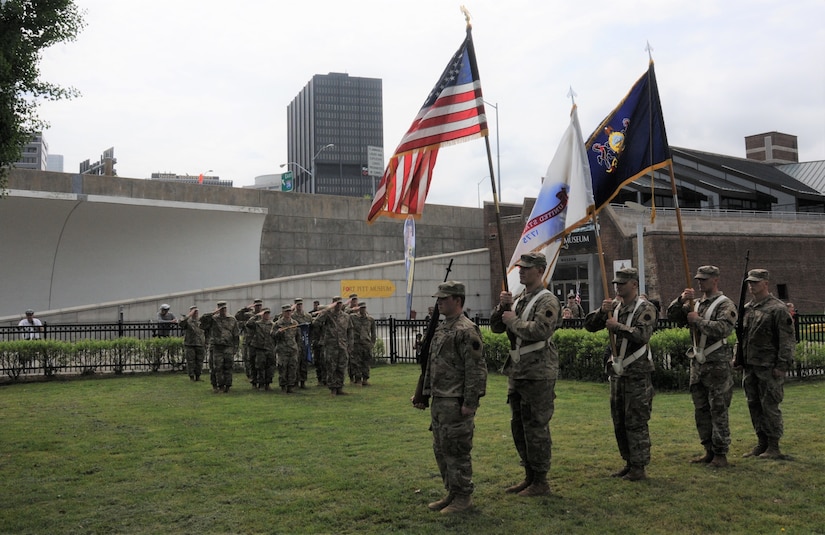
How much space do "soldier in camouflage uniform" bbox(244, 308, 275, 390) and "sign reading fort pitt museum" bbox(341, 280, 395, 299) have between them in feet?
59.8

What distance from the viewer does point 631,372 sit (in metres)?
7.16

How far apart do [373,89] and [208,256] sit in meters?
128

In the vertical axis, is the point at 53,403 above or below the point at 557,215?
below

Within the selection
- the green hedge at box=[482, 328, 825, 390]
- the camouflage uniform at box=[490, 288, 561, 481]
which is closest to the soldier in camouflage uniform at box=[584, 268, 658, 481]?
the camouflage uniform at box=[490, 288, 561, 481]

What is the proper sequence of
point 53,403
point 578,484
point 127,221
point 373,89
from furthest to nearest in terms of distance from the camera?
1. point 373,89
2. point 127,221
3. point 53,403
4. point 578,484

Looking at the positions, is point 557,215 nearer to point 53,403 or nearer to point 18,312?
point 53,403

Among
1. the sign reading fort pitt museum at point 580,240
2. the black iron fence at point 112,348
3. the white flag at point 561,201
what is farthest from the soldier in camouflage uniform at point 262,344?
the sign reading fort pitt museum at point 580,240

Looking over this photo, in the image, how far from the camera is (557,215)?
8102mm

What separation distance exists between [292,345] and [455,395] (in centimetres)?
948

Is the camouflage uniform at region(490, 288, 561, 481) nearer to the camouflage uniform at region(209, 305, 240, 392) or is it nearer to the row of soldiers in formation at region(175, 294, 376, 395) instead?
the row of soldiers in formation at region(175, 294, 376, 395)

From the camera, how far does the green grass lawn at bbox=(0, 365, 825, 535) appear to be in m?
5.98

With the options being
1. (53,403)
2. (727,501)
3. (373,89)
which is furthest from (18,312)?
(373,89)

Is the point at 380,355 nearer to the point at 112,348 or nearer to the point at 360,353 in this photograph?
the point at 360,353

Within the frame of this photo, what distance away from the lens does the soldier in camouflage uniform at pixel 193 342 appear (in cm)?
1717
